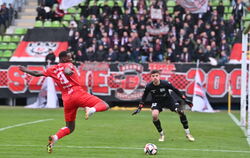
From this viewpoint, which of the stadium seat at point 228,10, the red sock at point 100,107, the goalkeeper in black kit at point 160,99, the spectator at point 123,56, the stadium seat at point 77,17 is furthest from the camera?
the stadium seat at point 77,17

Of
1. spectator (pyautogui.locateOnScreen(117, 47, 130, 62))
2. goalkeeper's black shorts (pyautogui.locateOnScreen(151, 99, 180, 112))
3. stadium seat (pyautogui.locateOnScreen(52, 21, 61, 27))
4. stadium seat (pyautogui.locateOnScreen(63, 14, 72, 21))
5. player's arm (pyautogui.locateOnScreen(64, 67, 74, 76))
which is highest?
stadium seat (pyautogui.locateOnScreen(63, 14, 72, 21))

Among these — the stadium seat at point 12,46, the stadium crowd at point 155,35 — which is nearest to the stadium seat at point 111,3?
the stadium crowd at point 155,35

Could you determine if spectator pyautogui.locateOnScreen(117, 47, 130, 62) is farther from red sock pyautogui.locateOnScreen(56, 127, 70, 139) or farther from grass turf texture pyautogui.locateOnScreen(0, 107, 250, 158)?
red sock pyautogui.locateOnScreen(56, 127, 70, 139)

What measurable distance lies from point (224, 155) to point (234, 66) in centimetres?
1623

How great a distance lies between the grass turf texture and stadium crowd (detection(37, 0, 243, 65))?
7024 millimetres

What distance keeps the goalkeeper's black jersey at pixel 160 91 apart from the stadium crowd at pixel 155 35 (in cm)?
1317

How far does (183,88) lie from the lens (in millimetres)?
28219

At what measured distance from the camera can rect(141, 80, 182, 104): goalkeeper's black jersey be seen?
49.7 feet

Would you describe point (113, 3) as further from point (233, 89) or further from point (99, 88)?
point (233, 89)

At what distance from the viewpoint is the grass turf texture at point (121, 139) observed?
12.2 metres

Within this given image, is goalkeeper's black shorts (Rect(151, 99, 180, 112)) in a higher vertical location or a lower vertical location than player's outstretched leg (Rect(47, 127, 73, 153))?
higher

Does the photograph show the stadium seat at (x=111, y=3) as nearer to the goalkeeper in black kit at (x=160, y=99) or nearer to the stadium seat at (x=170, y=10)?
the stadium seat at (x=170, y=10)

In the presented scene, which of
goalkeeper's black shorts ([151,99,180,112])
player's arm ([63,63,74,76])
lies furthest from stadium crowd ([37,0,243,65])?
player's arm ([63,63,74,76])

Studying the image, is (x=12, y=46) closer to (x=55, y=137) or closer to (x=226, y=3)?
(x=226, y=3)
